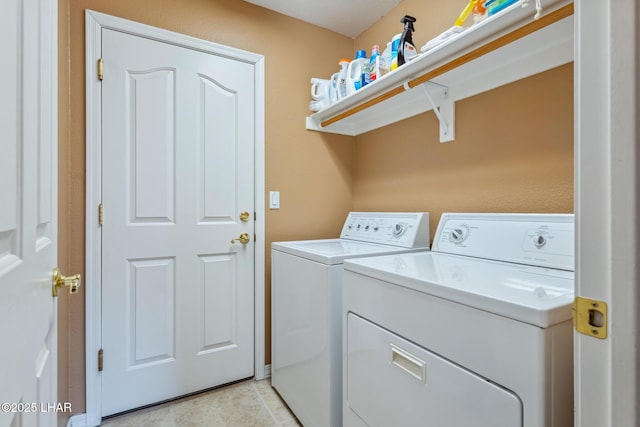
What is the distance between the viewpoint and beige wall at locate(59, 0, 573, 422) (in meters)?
1.26

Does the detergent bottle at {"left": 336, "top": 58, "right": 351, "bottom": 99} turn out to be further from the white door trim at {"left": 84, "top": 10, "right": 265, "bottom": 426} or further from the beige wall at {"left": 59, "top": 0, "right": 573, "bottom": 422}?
the white door trim at {"left": 84, "top": 10, "right": 265, "bottom": 426}

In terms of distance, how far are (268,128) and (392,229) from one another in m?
1.06

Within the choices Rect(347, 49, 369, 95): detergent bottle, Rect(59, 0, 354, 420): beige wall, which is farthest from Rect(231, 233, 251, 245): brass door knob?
Rect(347, 49, 369, 95): detergent bottle

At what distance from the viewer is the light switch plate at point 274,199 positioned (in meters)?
2.05

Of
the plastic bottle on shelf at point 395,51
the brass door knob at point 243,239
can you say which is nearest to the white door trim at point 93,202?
the brass door knob at point 243,239

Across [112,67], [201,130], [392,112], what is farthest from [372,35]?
[112,67]

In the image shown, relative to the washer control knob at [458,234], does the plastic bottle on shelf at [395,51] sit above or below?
above

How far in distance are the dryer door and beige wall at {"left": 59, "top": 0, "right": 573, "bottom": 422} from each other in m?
0.84

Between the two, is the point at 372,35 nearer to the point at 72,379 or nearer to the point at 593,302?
the point at 593,302

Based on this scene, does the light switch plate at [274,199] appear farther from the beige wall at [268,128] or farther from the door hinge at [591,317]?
the door hinge at [591,317]

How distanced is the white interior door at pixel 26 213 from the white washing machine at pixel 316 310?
3.00ft

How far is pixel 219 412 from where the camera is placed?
1.67 m

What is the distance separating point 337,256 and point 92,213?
1291 millimetres

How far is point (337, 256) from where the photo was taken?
1329mm
